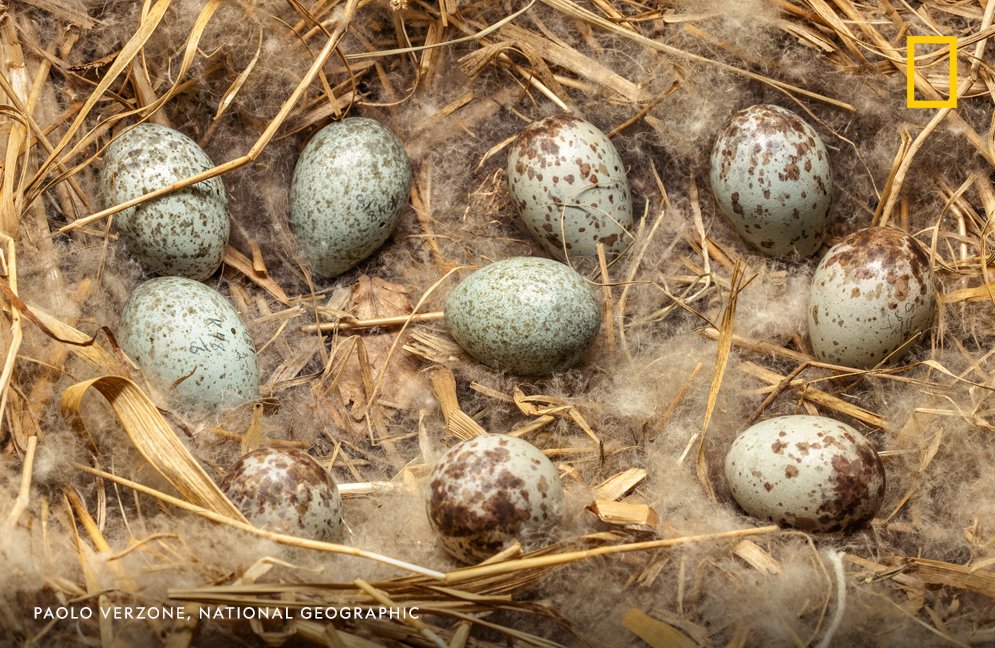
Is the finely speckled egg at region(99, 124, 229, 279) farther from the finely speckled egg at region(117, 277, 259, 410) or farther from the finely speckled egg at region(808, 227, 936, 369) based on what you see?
the finely speckled egg at region(808, 227, 936, 369)

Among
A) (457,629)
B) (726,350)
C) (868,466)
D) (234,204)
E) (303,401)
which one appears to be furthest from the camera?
(234,204)

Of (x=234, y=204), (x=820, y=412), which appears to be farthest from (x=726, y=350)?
(x=234, y=204)

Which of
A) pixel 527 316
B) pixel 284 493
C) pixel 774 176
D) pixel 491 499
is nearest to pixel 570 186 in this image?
pixel 527 316

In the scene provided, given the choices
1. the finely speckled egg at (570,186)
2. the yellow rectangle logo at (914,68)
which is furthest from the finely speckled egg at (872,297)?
the finely speckled egg at (570,186)

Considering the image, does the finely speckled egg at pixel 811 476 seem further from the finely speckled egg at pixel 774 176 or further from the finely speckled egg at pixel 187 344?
the finely speckled egg at pixel 187 344

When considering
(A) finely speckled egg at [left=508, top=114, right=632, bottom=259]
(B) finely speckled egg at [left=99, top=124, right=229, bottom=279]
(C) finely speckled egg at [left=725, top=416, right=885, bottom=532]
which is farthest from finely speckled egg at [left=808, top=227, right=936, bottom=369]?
(B) finely speckled egg at [left=99, top=124, right=229, bottom=279]

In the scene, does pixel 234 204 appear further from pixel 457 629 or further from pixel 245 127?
pixel 457 629
